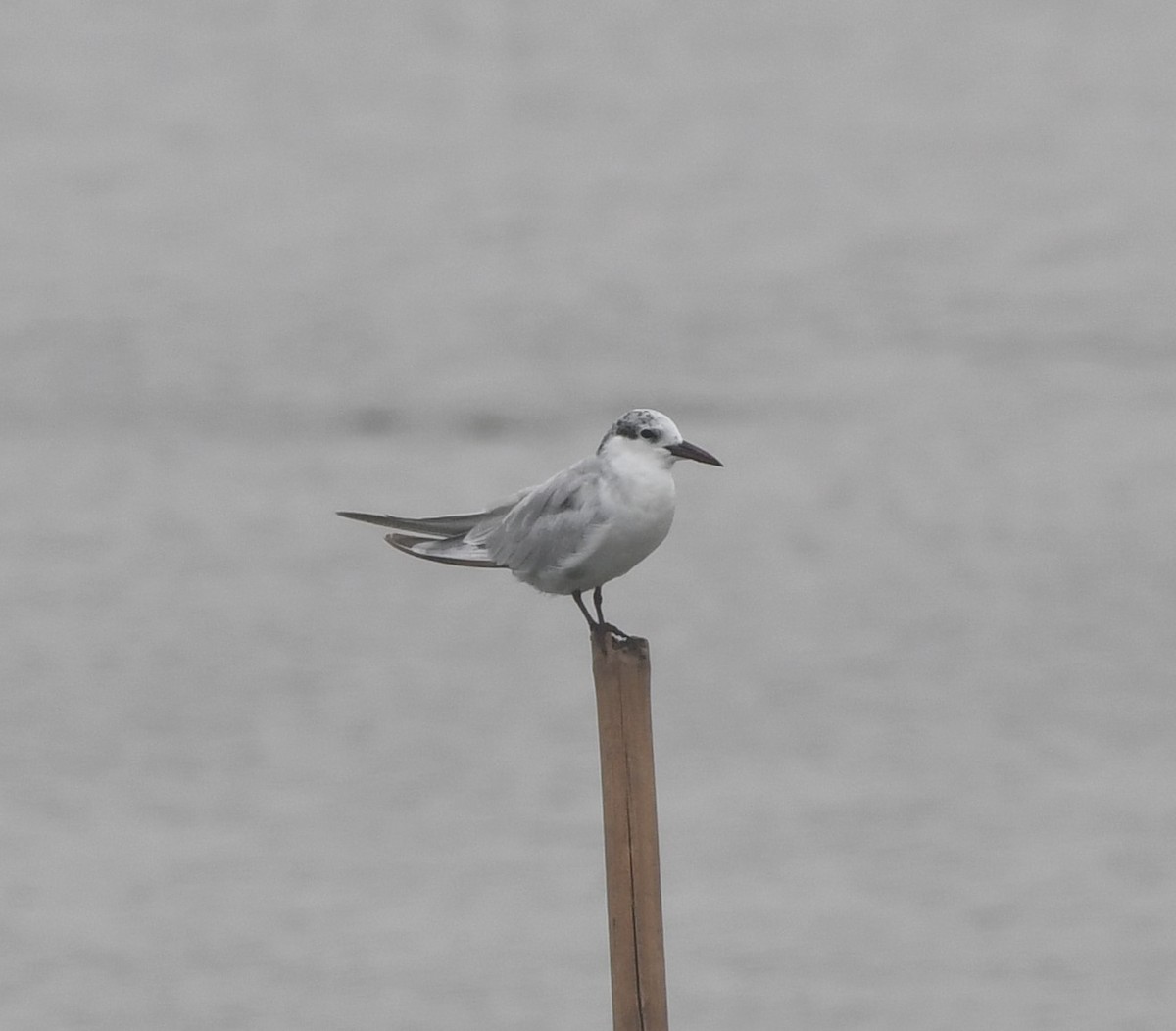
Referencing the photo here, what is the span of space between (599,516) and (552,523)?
191mm

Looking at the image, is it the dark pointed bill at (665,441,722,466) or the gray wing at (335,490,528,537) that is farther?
the gray wing at (335,490,528,537)

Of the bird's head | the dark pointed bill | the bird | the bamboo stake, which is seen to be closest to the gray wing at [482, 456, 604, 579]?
the bird

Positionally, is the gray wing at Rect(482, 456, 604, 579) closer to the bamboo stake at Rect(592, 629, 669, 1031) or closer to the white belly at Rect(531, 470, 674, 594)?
the white belly at Rect(531, 470, 674, 594)

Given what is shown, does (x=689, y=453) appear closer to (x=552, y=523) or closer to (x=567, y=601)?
(x=552, y=523)

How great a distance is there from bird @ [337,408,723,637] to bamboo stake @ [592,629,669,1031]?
0.35 m

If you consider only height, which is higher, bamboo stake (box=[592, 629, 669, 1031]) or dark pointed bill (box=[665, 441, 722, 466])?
dark pointed bill (box=[665, 441, 722, 466])

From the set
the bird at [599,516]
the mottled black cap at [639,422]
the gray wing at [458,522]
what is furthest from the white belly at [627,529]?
the gray wing at [458,522]

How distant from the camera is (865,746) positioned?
1272 cm

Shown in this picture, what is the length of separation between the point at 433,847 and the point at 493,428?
310 inches

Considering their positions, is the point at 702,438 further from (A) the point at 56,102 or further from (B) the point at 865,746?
(A) the point at 56,102

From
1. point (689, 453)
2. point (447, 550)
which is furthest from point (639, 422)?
point (447, 550)

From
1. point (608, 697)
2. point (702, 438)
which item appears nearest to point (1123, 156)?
point (702, 438)

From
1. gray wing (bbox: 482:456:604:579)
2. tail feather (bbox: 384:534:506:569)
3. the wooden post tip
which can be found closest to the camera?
the wooden post tip

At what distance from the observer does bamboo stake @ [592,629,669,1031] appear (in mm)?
5773
